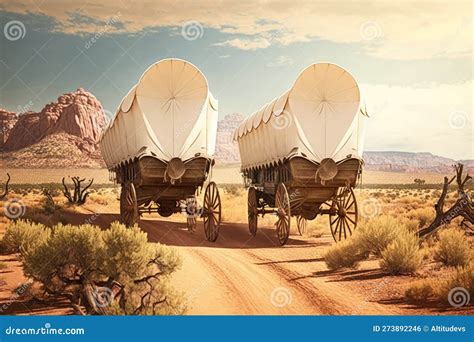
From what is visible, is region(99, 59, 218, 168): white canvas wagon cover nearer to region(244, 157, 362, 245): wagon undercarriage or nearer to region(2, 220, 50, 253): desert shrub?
region(244, 157, 362, 245): wagon undercarriage

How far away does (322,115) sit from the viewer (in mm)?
14219

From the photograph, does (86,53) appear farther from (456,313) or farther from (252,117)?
(456,313)

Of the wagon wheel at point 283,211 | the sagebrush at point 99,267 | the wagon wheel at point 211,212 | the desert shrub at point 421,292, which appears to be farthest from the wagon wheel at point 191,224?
the desert shrub at point 421,292

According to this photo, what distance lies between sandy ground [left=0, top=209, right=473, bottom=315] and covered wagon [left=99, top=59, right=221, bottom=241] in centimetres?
172

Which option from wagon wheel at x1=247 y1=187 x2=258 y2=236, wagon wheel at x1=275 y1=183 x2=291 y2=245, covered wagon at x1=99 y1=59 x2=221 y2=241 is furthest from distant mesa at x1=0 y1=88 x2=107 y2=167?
wagon wheel at x1=275 y1=183 x2=291 y2=245

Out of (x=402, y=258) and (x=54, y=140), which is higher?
(x=54, y=140)

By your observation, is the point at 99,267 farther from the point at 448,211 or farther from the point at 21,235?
the point at 448,211

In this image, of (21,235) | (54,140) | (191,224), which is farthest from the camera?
(54,140)

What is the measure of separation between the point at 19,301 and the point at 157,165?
4961 mm

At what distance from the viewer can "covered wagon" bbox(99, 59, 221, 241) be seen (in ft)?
43.9

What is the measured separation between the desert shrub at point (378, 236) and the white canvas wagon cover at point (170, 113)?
13.0 feet

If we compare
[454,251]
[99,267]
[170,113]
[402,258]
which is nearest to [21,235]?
[99,267]

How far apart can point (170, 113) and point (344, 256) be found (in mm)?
4995

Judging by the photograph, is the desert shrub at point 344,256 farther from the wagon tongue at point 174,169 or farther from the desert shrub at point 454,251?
the wagon tongue at point 174,169
